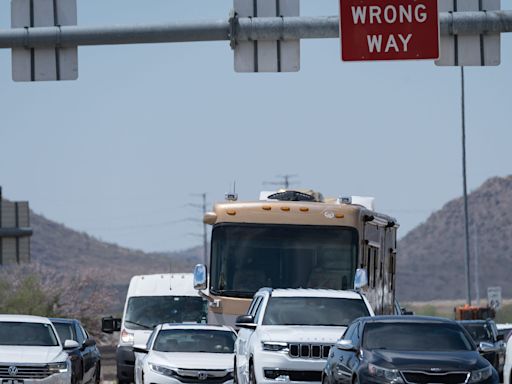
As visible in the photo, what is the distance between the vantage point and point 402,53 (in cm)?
2170

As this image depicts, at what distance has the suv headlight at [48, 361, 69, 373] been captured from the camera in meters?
27.2

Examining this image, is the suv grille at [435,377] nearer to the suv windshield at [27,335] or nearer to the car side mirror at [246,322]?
the car side mirror at [246,322]

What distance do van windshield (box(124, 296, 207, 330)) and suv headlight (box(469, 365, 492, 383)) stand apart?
16.8 m

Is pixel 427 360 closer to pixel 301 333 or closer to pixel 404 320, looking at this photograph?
pixel 404 320

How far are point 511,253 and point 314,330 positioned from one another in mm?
176507

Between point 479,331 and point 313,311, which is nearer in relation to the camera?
point 313,311

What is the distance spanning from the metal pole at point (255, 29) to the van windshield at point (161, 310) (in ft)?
54.7

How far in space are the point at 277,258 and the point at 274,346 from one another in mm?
5170

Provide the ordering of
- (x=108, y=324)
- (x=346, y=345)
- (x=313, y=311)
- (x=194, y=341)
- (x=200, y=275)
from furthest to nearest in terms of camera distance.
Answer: (x=108, y=324) < (x=194, y=341) < (x=200, y=275) < (x=313, y=311) < (x=346, y=345)

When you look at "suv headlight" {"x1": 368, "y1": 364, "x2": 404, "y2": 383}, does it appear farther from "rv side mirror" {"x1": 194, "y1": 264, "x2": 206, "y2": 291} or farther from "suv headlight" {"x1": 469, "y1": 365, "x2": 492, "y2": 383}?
"rv side mirror" {"x1": 194, "y1": 264, "x2": 206, "y2": 291}

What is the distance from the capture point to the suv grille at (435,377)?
2106cm

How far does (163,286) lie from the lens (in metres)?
38.1

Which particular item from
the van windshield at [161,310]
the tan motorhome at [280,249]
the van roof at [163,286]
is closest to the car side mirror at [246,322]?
the tan motorhome at [280,249]

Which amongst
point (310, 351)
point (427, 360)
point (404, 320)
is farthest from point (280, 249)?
point (427, 360)
